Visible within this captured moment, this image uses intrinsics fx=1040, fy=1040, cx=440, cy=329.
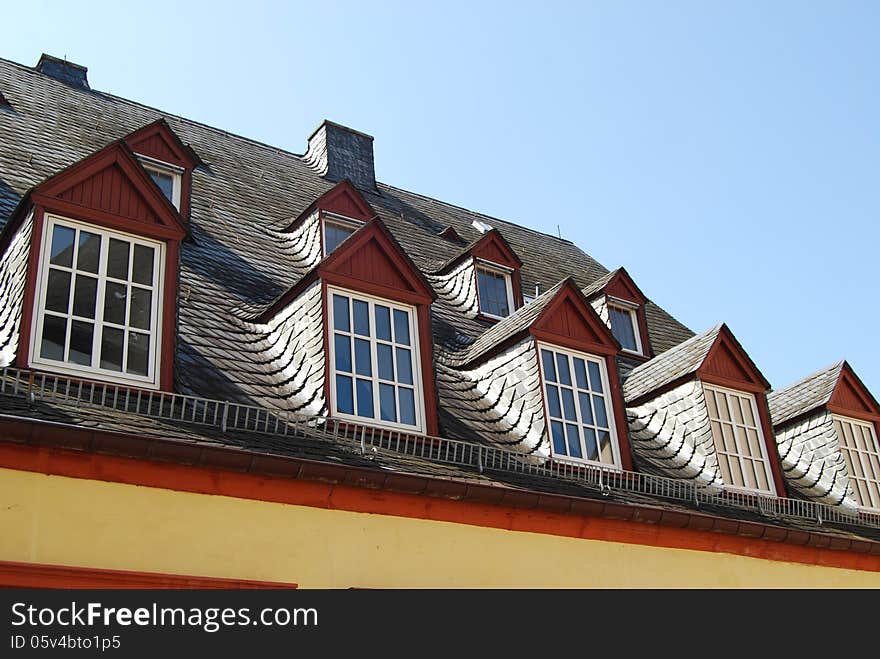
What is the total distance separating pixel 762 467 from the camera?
44.6 ft

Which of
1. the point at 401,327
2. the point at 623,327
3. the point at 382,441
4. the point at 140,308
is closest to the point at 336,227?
the point at 401,327

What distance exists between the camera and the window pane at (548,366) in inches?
479

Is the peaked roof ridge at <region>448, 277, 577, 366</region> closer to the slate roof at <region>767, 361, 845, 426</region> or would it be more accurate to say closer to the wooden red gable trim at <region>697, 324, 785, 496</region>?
the wooden red gable trim at <region>697, 324, 785, 496</region>

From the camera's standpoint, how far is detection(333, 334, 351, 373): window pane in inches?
414

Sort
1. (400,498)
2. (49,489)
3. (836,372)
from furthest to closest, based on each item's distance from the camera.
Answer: (836,372), (400,498), (49,489)

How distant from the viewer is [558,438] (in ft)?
38.4

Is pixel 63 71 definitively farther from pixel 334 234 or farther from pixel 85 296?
pixel 85 296

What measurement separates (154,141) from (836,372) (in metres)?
10.3

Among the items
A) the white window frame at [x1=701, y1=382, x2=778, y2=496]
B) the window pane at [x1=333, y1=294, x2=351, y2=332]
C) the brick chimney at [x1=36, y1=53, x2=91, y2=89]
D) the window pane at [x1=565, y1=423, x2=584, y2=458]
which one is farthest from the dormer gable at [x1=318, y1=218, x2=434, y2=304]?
the brick chimney at [x1=36, y1=53, x2=91, y2=89]

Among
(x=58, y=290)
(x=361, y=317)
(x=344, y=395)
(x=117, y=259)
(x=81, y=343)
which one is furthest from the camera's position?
(x=361, y=317)

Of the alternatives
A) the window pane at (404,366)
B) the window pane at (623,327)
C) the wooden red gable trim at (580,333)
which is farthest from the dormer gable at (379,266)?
the window pane at (623,327)

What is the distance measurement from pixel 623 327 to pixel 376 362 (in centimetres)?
740
